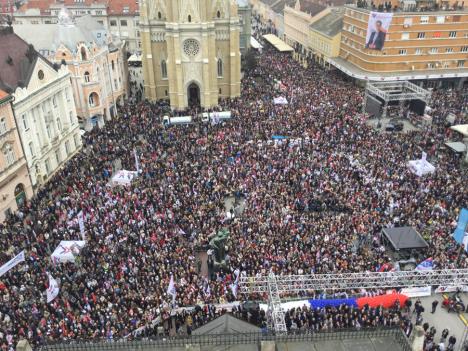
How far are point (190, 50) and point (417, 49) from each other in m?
30.5

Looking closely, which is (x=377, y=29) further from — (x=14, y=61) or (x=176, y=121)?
(x=14, y=61)

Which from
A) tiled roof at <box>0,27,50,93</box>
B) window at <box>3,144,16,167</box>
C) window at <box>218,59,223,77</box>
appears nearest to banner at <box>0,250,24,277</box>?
window at <box>3,144,16,167</box>

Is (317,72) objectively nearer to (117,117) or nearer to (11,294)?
(117,117)

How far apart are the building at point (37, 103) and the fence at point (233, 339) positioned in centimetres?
2446

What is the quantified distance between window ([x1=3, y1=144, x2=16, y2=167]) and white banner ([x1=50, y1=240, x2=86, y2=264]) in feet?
31.7

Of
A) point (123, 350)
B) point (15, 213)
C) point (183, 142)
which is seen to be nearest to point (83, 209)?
point (15, 213)

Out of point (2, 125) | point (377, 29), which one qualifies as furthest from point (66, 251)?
point (377, 29)

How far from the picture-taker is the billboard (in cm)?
5238

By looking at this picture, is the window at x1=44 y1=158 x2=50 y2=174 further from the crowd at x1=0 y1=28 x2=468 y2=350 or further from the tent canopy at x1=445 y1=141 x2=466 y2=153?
the tent canopy at x1=445 y1=141 x2=466 y2=153

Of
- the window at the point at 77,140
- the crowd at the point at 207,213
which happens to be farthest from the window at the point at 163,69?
the window at the point at 77,140

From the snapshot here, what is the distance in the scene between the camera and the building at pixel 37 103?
102ft

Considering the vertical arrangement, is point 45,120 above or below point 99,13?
below

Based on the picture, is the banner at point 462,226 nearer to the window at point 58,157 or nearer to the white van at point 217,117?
the white van at point 217,117

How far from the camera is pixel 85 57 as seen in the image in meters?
43.6
